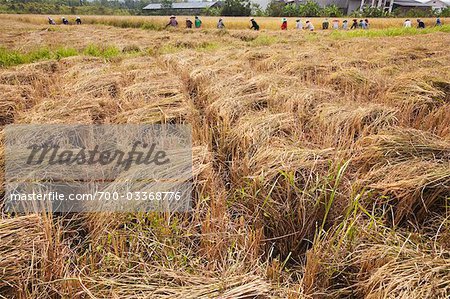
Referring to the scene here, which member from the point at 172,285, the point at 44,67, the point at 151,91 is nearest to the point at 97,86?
the point at 151,91

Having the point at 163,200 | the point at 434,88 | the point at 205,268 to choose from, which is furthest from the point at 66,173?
the point at 434,88

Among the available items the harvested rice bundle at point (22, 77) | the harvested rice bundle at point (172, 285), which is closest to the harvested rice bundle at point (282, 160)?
the harvested rice bundle at point (172, 285)

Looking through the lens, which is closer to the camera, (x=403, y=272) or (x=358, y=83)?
(x=403, y=272)

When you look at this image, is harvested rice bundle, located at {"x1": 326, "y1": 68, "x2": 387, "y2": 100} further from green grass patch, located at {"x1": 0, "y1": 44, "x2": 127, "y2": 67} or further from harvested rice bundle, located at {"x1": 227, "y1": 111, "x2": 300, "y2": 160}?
green grass patch, located at {"x1": 0, "y1": 44, "x2": 127, "y2": 67}

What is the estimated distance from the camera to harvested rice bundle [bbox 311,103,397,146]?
2307mm

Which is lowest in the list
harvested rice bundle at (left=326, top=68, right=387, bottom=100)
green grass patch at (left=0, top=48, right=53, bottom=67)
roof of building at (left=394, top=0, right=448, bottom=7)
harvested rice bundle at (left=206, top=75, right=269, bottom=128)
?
harvested rice bundle at (left=206, top=75, right=269, bottom=128)

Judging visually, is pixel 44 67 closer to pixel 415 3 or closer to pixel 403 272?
pixel 403 272

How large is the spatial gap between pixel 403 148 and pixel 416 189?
1.49ft

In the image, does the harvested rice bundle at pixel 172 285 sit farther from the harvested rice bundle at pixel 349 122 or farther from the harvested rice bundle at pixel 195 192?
the harvested rice bundle at pixel 349 122

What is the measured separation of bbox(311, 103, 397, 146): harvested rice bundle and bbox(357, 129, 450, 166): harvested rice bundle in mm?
248

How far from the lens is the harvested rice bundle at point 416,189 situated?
154cm

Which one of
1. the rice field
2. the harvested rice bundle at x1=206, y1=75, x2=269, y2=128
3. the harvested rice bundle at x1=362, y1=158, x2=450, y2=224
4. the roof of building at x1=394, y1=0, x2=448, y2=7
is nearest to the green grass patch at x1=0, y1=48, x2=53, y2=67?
the rice field

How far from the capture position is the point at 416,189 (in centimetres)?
153

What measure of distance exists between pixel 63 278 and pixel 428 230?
1.94m
